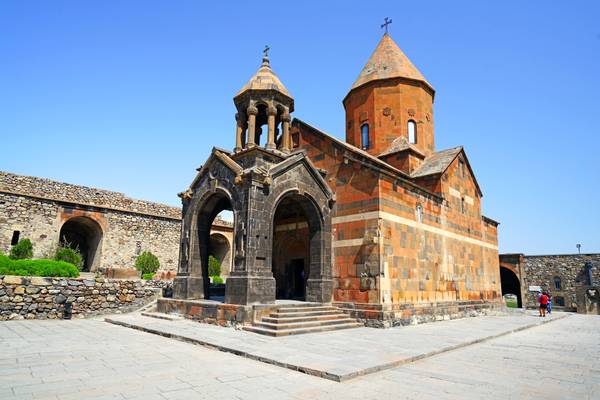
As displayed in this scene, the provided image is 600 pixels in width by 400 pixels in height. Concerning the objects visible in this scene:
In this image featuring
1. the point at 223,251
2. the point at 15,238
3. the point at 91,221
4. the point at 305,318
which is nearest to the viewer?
the point at 305,318

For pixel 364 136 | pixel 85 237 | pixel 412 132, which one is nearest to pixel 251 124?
pixel 364 136

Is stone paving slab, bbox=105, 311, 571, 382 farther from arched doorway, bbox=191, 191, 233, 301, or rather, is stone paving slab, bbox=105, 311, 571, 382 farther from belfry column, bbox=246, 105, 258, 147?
belfry column, bbox=246, 105, 258, 147

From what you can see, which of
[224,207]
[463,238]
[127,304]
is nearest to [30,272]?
[127,304]

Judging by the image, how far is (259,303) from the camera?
416 inches

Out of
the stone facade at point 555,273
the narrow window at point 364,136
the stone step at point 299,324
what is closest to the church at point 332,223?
the stone step at point 299,324

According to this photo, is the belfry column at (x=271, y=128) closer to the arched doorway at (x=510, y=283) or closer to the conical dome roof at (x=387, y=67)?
the conical dome roof at (x=387, y=67)

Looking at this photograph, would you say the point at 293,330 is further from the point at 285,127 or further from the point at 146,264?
the point at 146,264

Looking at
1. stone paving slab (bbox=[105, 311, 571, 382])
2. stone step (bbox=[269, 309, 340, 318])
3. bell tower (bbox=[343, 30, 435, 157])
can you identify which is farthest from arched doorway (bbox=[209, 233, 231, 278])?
stone step (bbox=[269, 309, 340, 318])

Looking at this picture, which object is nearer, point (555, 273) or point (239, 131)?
point (239, 131)

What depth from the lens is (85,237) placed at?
73.8 ft

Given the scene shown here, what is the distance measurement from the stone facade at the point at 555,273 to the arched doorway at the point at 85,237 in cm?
2827

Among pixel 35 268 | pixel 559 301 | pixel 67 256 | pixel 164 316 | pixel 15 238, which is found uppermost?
pixel 15 238

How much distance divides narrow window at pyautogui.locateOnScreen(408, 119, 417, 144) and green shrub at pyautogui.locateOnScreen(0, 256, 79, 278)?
1588 cm

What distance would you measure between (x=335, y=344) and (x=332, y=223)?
5815 mm
